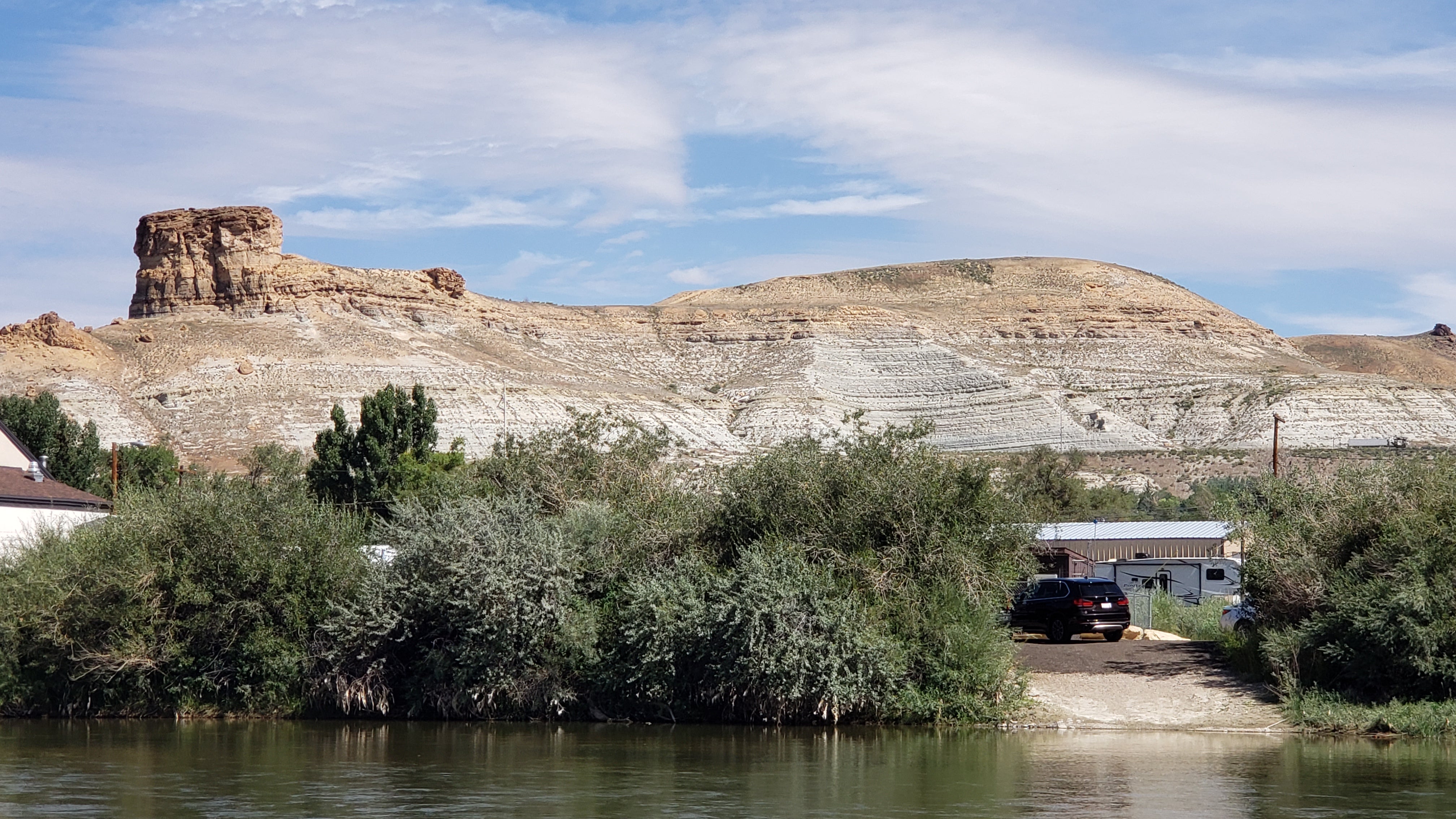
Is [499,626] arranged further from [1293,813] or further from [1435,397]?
[1435,397]

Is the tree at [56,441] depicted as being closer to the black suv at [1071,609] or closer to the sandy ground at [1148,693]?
the black suv at [1071,609]

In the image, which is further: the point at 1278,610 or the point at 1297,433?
the point at 1297,433

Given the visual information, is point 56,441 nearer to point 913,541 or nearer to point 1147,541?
point 913,541

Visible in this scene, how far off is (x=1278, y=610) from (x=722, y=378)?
95255mm

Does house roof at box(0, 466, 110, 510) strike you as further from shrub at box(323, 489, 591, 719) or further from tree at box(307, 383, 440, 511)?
shrub at box(323, 489, 591, 719)

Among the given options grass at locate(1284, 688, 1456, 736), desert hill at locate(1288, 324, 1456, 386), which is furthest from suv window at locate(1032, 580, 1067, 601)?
desert hill at locate(1288, 324, 1456, 386)

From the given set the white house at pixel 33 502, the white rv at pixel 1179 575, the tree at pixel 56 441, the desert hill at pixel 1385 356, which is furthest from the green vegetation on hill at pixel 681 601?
the desert hill at pixel 1385 356

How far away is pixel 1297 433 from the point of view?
10075 centimetres

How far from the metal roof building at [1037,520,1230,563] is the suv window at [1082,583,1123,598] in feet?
63.1

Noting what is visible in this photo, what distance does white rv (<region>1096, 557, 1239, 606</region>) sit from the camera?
4631cm

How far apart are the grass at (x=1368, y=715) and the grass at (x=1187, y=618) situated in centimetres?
682

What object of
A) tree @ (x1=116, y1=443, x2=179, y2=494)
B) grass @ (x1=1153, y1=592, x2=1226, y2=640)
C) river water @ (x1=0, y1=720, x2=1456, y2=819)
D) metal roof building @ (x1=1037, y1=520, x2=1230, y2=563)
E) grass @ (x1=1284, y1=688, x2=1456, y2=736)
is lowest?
river water @ (x1=0, y1=720, x2=1456, y2=819)

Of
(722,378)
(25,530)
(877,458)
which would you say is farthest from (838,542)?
(722,378)

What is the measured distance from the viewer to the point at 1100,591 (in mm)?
33938
